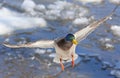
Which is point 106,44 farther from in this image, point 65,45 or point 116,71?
point 65,45

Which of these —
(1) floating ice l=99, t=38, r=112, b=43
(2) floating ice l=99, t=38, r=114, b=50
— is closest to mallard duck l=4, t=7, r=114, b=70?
(2) floating ice l=99, t=38, r=114, b=50

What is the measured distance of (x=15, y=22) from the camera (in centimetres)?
746

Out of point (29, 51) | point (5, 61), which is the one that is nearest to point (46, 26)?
point (29, 51)

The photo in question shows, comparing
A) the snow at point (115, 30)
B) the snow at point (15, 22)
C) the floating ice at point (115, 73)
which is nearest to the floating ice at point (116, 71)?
the floating ice at point (115, 73)

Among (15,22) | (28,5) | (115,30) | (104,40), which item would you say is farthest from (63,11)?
(104,40)

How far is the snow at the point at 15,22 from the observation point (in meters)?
7.25

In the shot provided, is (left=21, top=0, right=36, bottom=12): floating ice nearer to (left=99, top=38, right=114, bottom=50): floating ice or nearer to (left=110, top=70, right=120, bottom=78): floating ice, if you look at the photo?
(left=99, top=38, right=114, bottom=50): floating ice

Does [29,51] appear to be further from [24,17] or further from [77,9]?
[77,9]

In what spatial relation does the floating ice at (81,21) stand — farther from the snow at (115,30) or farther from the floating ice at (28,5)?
the floating ice at (28,5)

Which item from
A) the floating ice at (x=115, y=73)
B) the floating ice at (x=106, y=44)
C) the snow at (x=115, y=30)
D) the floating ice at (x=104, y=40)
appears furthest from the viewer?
the snow at (x=115, y=30)

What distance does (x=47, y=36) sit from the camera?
23.6 feet

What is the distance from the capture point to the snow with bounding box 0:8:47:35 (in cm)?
725

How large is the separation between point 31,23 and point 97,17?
1.23 meters

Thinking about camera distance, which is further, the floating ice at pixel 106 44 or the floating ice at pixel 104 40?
the floating ice at pixel 104 40
